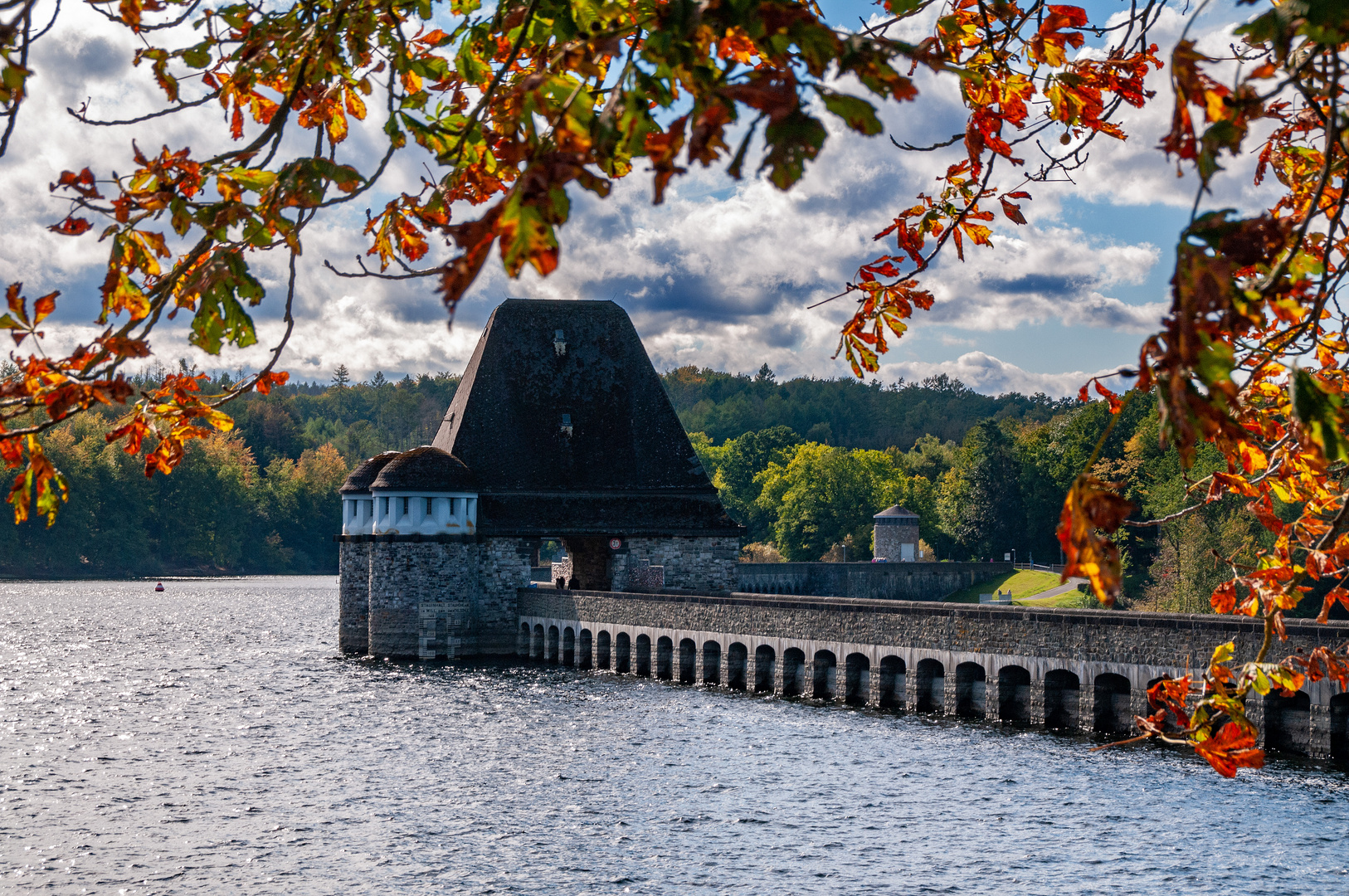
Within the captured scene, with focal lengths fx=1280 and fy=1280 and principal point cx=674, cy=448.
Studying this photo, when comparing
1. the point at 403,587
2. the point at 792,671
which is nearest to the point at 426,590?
the point at 403,587

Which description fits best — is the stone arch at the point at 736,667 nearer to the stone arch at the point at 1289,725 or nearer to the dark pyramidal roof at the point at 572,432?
the dark pyramidal roof at the point at 572,432

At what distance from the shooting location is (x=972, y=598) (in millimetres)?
74188

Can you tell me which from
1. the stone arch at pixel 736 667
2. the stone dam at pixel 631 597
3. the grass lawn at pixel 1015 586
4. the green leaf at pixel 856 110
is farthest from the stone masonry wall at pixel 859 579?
the green leaf at pixel 856 110

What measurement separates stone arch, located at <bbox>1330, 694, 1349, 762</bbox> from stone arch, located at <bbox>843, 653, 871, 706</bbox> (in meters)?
11.8

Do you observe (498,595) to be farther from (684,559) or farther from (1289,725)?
(1289,725)

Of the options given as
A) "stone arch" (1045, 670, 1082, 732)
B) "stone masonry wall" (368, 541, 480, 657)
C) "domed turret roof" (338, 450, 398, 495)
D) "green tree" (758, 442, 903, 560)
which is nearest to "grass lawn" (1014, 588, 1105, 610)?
"green tree" (758, 442, 903, 560)

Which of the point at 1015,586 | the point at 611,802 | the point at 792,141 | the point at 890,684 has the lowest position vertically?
the point at 611,802

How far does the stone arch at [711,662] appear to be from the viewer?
1454 inches

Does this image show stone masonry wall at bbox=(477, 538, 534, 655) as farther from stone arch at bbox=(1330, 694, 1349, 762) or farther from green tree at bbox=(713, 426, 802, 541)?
green tree at bbox=(713, 426, 802, 541)

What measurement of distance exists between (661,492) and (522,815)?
30591 mm

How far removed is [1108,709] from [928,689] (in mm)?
5045

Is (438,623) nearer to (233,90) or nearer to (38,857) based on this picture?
(38,857)

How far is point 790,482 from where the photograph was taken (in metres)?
102

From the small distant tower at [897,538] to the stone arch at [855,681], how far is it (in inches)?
1879
